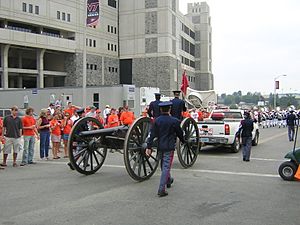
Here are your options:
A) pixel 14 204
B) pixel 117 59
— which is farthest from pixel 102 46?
pixel 14 204

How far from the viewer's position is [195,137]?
10781mm

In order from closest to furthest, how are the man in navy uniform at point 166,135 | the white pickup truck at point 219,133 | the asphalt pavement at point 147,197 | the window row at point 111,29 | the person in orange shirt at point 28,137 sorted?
1. the asphalt pavement at point 147,197
2. the man in navy uniform at point 166,135
3. the person in orange shirt at point 28,137
4. the white pickup truck at point 219,133
5. the window row at point 111,29

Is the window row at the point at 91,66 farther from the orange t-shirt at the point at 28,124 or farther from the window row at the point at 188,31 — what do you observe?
the orange t-shirt at the point at 28,124

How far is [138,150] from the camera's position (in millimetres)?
8352

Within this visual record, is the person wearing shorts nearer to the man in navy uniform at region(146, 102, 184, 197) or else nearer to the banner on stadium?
the man in navy uniform at region(146, 102, 184, 197)

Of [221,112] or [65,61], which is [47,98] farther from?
[65,61]

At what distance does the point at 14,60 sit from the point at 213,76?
62.8 meters

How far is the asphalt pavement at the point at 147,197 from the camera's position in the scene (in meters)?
5.76

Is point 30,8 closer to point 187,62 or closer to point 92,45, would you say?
point 92,45

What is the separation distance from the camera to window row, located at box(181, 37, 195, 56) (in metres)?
86.9

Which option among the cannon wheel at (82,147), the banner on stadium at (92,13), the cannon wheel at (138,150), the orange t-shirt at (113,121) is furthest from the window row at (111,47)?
the cannon wheel at (138,150)

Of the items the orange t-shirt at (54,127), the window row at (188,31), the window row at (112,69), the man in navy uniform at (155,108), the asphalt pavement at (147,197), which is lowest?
the asphalt pavement at (147,197)

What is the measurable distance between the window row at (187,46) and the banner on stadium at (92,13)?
66972 millimetres

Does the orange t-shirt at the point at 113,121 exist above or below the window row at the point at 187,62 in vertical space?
below
